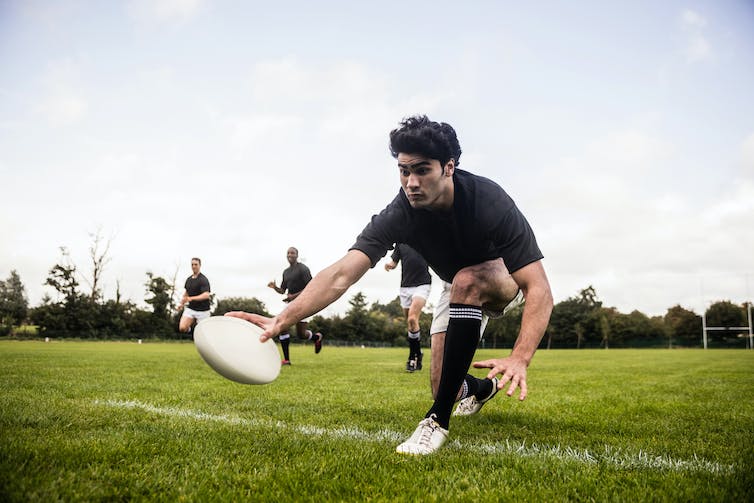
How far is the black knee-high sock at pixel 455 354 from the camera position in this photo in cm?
315

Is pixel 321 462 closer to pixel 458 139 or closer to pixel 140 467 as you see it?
Result: pixel 140 467

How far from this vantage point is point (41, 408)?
3914 mm

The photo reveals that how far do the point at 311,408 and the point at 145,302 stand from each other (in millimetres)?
64237

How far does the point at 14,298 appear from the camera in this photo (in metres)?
74.8

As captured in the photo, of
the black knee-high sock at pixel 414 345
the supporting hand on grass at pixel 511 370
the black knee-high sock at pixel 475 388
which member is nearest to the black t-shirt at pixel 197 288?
the black knee-high sock at pixel 414 345

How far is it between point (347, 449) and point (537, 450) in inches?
44.6

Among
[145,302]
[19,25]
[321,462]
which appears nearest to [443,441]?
[321,462]

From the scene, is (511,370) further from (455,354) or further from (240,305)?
(240,305)

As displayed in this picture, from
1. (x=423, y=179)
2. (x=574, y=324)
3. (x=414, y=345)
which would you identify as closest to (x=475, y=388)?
(x=423, y=179)

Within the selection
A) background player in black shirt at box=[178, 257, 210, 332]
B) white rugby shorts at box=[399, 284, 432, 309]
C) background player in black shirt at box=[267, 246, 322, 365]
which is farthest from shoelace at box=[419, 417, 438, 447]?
background player in black shirt at box=[178, 257, 210, 332]

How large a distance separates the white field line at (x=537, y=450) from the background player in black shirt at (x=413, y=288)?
634 cm

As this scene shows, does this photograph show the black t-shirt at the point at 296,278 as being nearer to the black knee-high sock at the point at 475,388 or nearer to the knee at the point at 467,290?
A: the black knee-high sock at the point at 475,388

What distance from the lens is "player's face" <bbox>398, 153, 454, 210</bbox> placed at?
309 cm

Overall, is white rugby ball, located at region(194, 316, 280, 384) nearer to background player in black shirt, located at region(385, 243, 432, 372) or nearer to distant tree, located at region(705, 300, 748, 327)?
background player in black shirt, located at region(385, 243, 432, 372)
